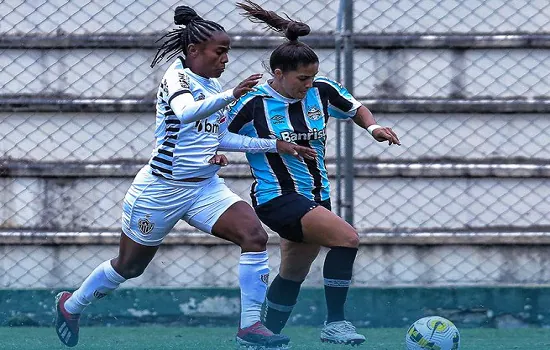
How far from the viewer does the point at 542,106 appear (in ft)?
24.8

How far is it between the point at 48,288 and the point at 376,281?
2397mm

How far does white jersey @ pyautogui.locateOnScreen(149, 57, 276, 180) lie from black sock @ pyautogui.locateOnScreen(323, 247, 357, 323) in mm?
712

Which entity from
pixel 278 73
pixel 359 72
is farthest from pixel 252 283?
pixel 359 72

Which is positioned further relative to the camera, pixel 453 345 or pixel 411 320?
pixel 411 320

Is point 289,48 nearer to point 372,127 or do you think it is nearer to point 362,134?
point 372,127

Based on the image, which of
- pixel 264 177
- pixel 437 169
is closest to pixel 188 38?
pixel 264 177

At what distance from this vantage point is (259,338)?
18.1 ft

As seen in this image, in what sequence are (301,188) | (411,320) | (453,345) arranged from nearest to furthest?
1. (453,345)
2. (301,188)
3. (411,320)

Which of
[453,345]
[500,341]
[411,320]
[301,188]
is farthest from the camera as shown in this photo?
[411,320]

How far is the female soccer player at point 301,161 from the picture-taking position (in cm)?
579

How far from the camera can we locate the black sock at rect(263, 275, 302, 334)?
6.25 meters

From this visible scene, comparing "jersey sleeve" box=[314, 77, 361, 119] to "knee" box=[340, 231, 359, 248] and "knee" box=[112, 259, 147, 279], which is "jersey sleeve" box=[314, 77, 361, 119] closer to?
"knee" box=[340, 231, 359, 248]

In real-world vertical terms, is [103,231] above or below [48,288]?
above

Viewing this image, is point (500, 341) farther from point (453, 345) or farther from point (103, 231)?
point (103, 231)
